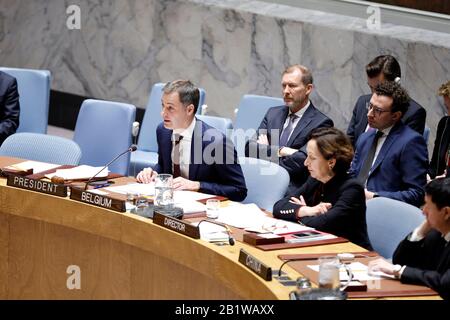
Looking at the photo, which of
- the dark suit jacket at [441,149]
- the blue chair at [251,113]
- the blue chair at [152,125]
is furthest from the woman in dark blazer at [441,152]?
the blue chair at [152,125]

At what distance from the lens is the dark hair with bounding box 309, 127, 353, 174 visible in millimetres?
4367

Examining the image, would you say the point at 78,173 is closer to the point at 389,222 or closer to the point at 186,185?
the point at 186,185

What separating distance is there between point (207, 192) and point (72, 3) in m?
4.85

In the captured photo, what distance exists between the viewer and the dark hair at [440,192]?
345 centimetres

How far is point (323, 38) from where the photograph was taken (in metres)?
7.47

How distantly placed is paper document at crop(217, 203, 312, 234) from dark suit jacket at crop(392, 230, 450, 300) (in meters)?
0.61

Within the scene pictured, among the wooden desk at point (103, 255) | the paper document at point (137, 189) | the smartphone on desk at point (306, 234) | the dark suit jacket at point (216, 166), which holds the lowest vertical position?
the wooden desk at point (103, 255)

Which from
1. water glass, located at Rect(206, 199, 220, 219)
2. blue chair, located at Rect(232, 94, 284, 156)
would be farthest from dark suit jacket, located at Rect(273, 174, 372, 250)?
blue chair, located at Rect(232, 94, 284, 156)

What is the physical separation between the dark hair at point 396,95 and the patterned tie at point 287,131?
839mm

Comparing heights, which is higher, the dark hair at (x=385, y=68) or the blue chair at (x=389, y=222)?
the dark hair at (x=385, y=68)

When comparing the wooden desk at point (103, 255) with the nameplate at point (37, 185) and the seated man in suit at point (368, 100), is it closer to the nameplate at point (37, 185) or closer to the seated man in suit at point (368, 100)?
the nameplate at point (37, 185)

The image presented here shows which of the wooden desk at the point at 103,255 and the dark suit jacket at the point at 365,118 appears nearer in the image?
the wooden desk at the point at 103,255

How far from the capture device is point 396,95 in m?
5.29

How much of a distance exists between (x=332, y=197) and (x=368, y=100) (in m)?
1.82
